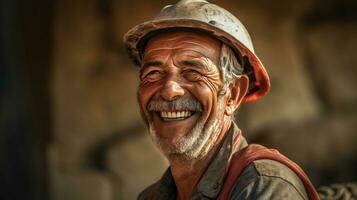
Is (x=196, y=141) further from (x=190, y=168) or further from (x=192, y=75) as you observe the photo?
(x=192, y=75)

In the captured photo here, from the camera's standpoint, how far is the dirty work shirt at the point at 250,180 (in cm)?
327

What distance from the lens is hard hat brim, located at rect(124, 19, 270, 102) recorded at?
11.9 ft

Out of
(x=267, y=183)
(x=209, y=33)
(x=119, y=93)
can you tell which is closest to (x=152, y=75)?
(x=209, y=33)

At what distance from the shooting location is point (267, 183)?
10.8 ft

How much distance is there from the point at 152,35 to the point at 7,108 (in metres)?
3.96

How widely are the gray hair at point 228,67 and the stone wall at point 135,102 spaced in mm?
3339

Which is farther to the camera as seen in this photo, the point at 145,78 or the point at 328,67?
the point at 328,67

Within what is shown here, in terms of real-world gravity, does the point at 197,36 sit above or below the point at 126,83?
above

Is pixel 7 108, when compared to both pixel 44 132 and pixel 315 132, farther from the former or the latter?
pixel 315 132

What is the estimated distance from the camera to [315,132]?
7219 millimetres

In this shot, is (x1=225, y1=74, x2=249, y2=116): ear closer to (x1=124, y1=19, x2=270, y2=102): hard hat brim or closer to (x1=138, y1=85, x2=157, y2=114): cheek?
(x1=124, y1=19, x2=270, y2=102): hard hat brim

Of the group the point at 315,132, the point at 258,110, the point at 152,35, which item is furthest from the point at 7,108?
the point at 152,35

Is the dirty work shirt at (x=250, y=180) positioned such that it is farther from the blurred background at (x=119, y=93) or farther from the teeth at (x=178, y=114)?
the blurred background at (x=119, y=93)

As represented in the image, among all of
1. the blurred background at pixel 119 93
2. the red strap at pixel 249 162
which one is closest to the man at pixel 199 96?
the red strap at pixel 249 162
